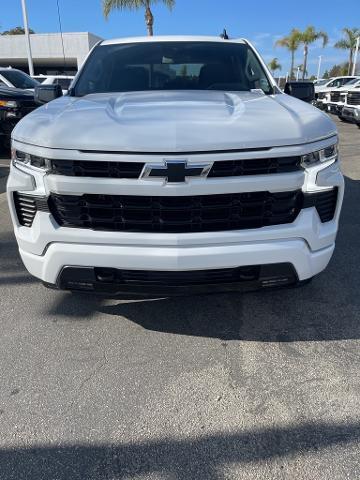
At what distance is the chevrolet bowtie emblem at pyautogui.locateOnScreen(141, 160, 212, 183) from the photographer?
2158 millimetres

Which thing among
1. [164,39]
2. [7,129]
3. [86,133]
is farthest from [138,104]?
[7,129]

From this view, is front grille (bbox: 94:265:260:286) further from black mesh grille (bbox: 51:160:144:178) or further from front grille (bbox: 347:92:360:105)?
front grille (bbox: 347:92:360:105)

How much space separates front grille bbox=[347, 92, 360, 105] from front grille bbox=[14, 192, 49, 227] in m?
14.5

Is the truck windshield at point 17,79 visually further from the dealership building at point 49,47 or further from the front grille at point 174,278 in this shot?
the dealership building at point 49,47

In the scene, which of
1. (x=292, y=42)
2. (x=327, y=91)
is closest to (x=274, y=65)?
(x=292, y=42)

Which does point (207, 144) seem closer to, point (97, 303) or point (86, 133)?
point (86, 133)

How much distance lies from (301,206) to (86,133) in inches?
48.5

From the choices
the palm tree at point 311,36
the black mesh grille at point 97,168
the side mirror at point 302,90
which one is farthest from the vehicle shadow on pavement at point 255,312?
the palm tree at point 311,36

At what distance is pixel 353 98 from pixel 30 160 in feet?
48.7

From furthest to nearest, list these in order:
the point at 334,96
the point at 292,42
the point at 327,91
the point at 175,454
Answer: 1. the point at 292,42
2. the point at 327,91
3. the point at 334,96
4. the point at 175,454

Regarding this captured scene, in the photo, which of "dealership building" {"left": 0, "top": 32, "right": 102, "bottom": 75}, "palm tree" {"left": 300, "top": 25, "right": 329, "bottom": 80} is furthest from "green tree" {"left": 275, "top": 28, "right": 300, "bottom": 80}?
"dealership building" {"left": 0, "top": 32, "right": 102, "bottom": 75}

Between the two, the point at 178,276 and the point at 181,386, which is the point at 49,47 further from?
the point at 181,386

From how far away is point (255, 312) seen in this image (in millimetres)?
3051

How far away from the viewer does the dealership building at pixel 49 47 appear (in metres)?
37.5
